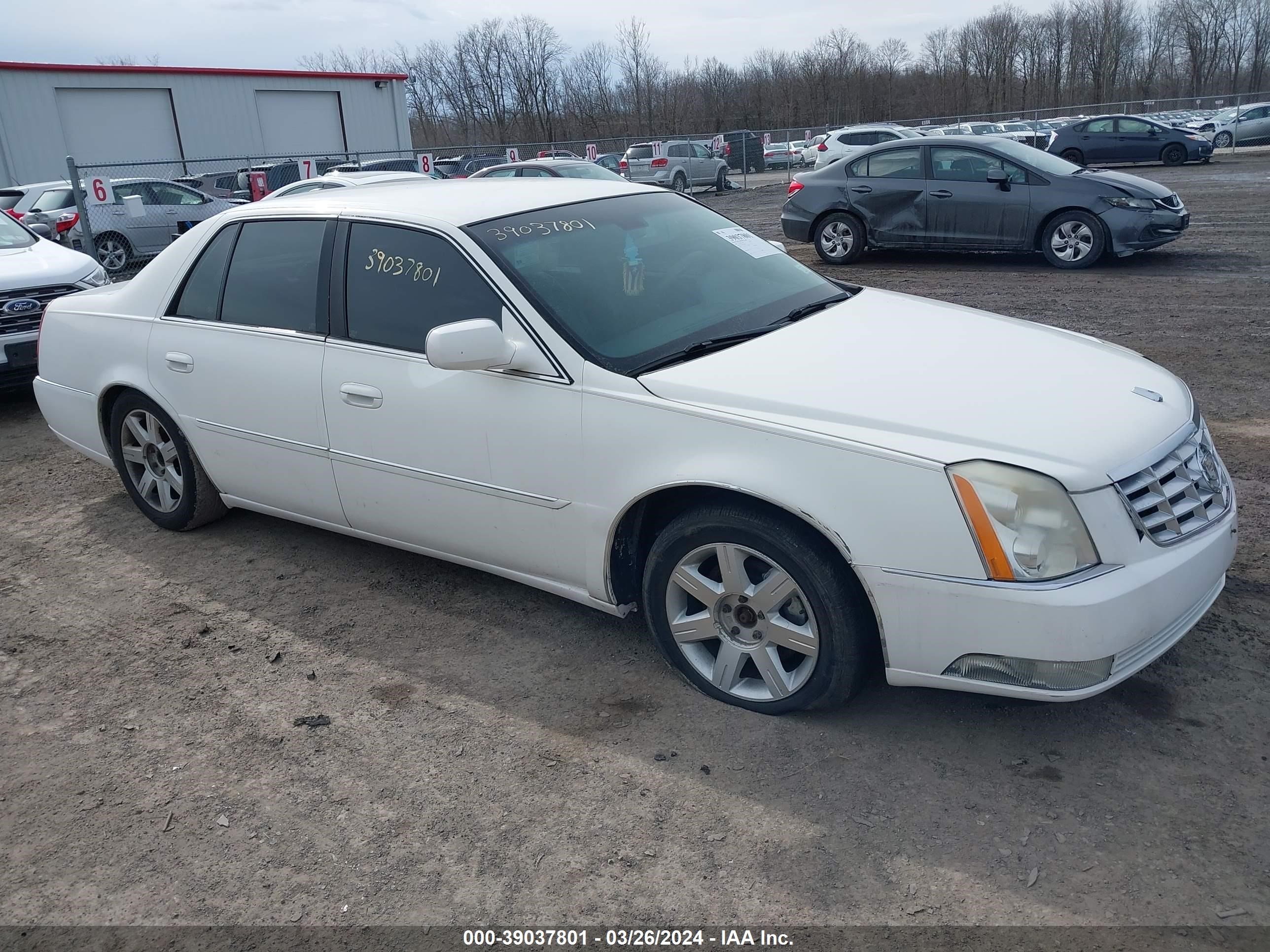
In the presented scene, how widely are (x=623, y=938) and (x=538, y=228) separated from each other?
100 inches

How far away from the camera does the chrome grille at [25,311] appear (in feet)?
25.0

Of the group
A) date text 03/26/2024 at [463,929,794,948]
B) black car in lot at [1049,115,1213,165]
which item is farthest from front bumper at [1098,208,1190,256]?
black car in lot at [1049,115,1213,165]

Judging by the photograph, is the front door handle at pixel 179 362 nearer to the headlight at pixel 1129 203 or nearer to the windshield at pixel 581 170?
the headlight at pixel 1129 203

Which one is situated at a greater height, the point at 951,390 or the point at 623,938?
the point at 951,390

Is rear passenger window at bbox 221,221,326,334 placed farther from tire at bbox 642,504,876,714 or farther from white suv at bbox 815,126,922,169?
white suv at bbox 815,126,922,169

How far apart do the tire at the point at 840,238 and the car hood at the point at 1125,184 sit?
8.24 ft

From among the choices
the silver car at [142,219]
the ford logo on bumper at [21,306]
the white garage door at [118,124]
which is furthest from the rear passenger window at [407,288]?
→ the white garage door at [118,124]

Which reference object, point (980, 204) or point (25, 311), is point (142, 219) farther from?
point (980, 204)

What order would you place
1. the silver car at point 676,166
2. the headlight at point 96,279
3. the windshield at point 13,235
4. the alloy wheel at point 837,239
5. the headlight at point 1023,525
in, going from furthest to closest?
the silver car at point 676,166
the alloy wheel at point 837,239
the windshield at point 13,235
the headlight at point 96,279
the headlight at point 1023,525

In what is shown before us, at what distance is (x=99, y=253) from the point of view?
52.9 feet

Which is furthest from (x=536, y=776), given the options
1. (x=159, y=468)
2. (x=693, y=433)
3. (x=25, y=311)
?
(x=25, y=311)

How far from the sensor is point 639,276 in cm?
382

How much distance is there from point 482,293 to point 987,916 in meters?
2.53

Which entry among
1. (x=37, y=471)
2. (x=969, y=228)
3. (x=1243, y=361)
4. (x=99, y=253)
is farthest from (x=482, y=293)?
(x=99, y=253)
